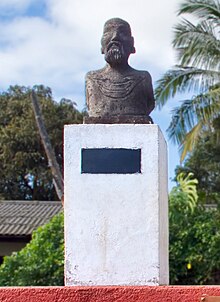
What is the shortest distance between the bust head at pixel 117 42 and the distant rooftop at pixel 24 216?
13.6m

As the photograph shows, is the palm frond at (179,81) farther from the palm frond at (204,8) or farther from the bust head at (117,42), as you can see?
the bust head at (117,42)

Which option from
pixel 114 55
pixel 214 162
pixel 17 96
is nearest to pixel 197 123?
pixel 114 55

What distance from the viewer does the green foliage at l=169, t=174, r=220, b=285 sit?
1354 cm

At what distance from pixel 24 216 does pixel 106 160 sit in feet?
56.2

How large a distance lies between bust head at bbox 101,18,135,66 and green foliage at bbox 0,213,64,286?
8020 millimetres

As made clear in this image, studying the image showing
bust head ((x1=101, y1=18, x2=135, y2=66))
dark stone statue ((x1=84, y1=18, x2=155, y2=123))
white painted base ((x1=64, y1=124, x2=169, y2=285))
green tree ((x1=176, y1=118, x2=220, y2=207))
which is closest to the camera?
white painted base ((x1=64, y1=124, x2=169, y2=285))

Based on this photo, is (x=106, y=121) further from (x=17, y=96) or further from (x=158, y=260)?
(x=17, y=96)

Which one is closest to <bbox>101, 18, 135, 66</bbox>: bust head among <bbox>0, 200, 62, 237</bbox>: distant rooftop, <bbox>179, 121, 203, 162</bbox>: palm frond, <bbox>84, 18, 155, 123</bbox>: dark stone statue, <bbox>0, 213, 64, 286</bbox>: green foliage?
<bbox>84, 18, 155, 123</bbox>: dark stone statue

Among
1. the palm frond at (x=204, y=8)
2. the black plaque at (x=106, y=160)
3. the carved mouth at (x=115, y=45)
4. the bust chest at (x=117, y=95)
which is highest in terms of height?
the palm frond at (x=204, y=8)

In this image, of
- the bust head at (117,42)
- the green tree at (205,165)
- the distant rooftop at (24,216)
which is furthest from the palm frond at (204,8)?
the green tree at (205,165)

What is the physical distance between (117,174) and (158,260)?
65cm

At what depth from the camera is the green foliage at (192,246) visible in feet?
44.4

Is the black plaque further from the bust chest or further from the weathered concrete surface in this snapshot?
the weathered concrete surface

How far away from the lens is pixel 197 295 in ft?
15.9
